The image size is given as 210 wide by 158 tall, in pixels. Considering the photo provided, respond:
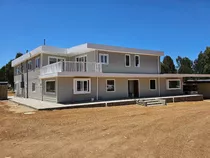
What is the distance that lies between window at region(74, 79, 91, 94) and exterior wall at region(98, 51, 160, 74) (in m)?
2.51

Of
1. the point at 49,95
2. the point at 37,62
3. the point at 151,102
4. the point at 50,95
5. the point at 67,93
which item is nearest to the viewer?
the point at 67,93

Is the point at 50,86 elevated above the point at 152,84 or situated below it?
below

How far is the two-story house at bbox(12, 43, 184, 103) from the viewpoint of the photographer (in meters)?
16.4

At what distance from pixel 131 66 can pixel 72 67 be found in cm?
696

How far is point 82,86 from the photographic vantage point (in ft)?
56.0

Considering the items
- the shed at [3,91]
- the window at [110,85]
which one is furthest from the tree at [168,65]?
the shed at [3,91]

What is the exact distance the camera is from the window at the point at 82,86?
1672 cm

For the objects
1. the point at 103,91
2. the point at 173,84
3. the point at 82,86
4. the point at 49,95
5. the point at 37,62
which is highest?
the point at 37,62

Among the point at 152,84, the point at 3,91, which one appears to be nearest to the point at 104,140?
the point at 152,84

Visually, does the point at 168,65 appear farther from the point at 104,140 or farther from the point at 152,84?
the point at 104,140

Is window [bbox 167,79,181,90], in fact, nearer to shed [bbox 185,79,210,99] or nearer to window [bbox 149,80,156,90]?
window [bbox 149,80,156,90]

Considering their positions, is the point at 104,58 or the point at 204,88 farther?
the point at 204,88

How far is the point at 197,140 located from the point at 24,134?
5.91 meters

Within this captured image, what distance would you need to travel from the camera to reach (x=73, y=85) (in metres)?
16.6
